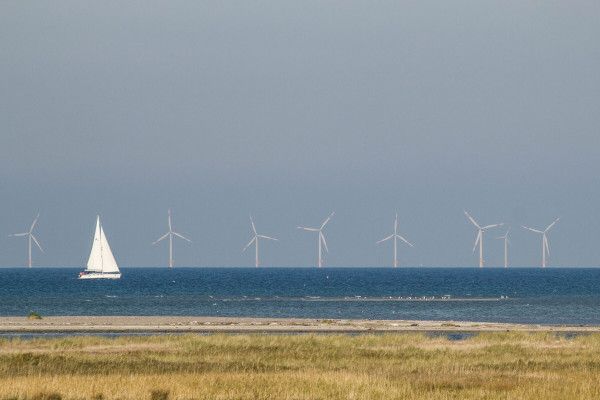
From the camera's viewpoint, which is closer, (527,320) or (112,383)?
(112,383)

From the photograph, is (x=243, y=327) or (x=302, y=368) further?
(x=243, y=327)

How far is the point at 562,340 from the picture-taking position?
51.2m

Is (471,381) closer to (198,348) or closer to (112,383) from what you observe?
(112,383)

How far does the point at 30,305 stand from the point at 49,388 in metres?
80.6

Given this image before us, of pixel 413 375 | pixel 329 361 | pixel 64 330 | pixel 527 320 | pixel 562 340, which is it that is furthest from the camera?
pixel 527 320

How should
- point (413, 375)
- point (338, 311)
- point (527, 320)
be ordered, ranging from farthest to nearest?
point (338, 311) < point (527, 320) < point (413, 375)

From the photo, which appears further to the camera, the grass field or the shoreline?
the shoreline

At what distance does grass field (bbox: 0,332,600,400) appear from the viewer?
28375 millimetres

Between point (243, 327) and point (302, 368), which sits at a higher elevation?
point (302, 368)

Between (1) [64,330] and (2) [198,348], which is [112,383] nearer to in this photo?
(2) [198,348]

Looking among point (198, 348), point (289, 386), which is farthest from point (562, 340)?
point (289, 386)

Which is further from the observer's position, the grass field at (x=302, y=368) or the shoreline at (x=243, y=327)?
the shoreline at (x=243, y=327)

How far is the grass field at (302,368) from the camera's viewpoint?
1117 inches

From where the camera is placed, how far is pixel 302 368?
36.4 meters
